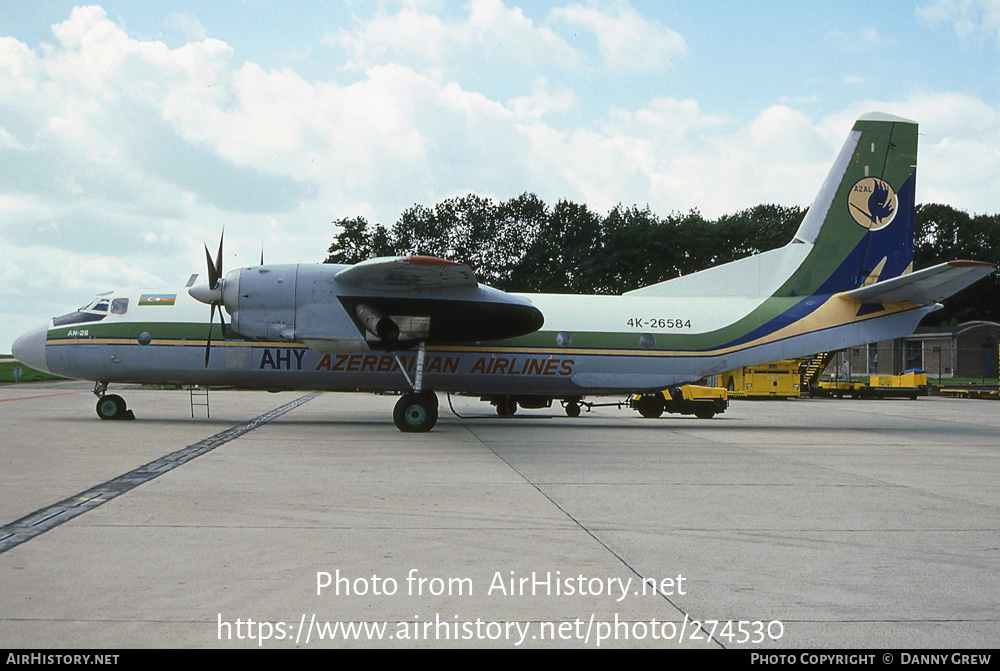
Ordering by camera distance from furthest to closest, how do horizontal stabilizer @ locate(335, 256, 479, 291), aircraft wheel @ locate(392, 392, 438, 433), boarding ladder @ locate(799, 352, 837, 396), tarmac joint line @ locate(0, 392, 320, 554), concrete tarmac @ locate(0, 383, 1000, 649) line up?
1. boarding ladder @ locate(799, 352, 837, 396)
2. aircraft wheel @ locate(392, 392, 438, 433)
3. horizontal stabilizer @ locate(335, 256, 479, 291)
4. tarmac joint line @ locate(0, 392, 320, 554)
5. concrete tarmac @ locate(0, 383, 1000, 649)

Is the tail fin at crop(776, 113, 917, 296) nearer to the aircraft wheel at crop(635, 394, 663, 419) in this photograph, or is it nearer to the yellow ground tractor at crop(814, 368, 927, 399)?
the aircraft wheel at crop(635, 394, 663, 419)

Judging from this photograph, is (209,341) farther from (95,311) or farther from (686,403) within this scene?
(686,403)

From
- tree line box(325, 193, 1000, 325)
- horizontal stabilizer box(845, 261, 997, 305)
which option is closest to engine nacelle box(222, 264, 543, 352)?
horizontal stabilizer box(845, 261, 997, 305)

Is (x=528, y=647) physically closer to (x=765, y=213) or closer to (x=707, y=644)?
(x=707, y=644)

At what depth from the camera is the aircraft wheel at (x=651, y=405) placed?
78.1 ft

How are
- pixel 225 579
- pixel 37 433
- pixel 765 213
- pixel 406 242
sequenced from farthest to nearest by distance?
pixel 765 213 → pixel 406 242 → pixel 37 433 → pixel 225 579

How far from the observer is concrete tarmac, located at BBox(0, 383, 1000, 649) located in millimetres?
4637

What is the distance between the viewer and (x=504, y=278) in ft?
211

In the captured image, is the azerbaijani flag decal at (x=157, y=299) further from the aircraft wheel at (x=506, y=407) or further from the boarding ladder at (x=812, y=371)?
the boarding ladder at (x=812, y=371)

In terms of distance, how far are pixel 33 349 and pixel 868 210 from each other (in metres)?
20.7

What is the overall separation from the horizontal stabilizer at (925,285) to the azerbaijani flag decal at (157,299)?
16.2 meters

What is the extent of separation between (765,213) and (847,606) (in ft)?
260

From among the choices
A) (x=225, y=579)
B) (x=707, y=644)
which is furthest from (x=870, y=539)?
(x=225, y=579)

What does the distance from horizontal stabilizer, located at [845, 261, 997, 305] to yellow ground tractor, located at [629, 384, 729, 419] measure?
5928 millimetres
